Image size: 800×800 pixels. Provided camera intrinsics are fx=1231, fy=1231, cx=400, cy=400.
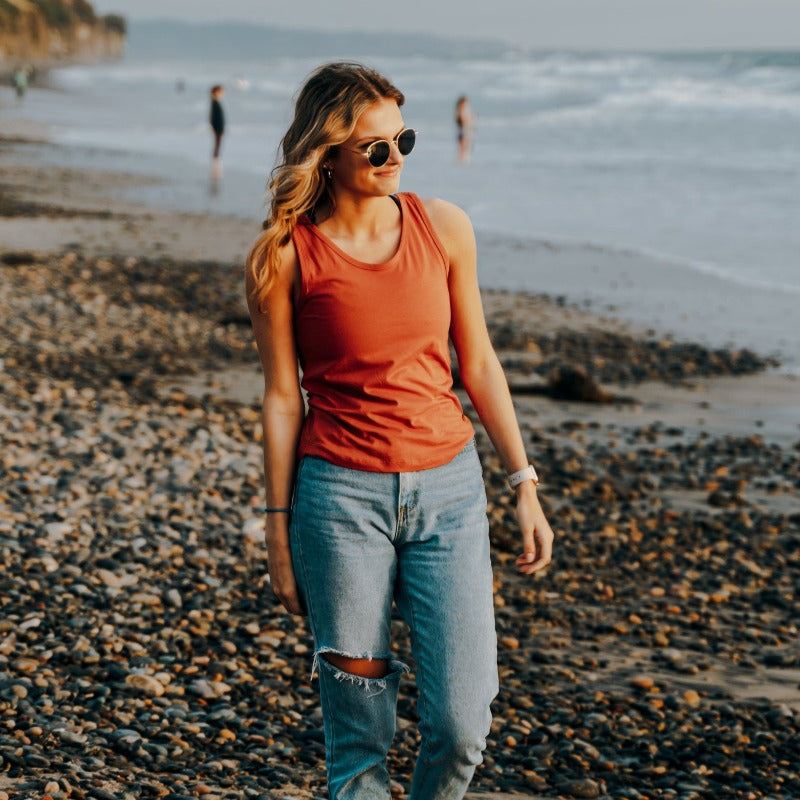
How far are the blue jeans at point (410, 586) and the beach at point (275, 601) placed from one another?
123 centimetres

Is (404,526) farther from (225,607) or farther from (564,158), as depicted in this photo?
(564,158)

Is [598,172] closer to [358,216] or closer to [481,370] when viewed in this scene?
[481,370]

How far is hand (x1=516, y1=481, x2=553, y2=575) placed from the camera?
118 inches

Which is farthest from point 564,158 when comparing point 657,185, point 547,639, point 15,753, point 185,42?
point 185,42

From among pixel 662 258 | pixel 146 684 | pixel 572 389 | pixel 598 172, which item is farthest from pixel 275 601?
pixel 598 172

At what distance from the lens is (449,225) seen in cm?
294

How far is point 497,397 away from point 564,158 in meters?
26.8

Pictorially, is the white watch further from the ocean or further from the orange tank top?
the ocean

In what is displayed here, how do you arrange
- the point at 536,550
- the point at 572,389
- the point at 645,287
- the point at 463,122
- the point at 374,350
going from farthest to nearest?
the point at 463,122 → the point at 645,287 → the point at 572,389 → the point at 536,550 → the point at 374,350

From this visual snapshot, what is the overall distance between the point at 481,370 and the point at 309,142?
0.70 metres

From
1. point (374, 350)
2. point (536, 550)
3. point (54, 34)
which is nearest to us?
point (374, 350)

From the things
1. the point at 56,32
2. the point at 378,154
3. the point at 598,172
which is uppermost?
the point at 56,32

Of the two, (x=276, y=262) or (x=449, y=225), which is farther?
(x=449, y=225)

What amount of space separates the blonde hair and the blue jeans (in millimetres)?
481
